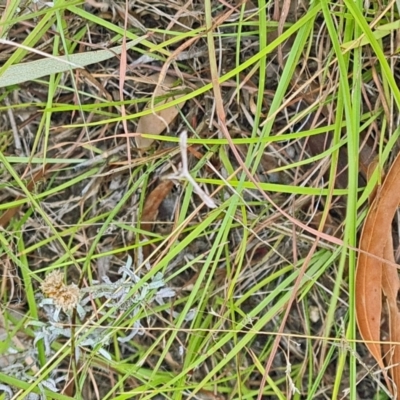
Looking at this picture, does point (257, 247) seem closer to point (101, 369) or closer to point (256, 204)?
point (256, 204)

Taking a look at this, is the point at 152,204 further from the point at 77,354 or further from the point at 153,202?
the point at 77,354

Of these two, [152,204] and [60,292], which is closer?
[60,292]

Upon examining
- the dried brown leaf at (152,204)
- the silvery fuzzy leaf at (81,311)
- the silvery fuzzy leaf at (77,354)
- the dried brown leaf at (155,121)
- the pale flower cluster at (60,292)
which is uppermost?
the dried brown leaf at (155,121)

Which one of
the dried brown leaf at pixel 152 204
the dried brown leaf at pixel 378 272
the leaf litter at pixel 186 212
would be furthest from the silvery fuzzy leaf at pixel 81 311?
the dried brown leaf at pixel 378 272

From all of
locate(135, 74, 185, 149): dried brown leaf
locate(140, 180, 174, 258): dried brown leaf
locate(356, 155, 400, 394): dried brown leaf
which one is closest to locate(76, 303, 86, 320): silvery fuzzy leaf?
locate(140, 180, 174, 258): dried brown leaf

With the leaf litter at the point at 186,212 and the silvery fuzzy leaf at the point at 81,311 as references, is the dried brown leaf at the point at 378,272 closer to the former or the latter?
the leaf litter at the point at 186,212

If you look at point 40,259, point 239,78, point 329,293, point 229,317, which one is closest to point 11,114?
point 40,259

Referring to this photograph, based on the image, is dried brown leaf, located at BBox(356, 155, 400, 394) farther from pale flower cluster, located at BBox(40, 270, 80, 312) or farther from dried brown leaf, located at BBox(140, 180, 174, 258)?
pale flower cluster, located at BBox(40, 270, 80, 312)

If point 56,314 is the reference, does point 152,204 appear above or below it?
above

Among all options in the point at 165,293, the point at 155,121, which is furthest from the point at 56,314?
the point at 155,121
